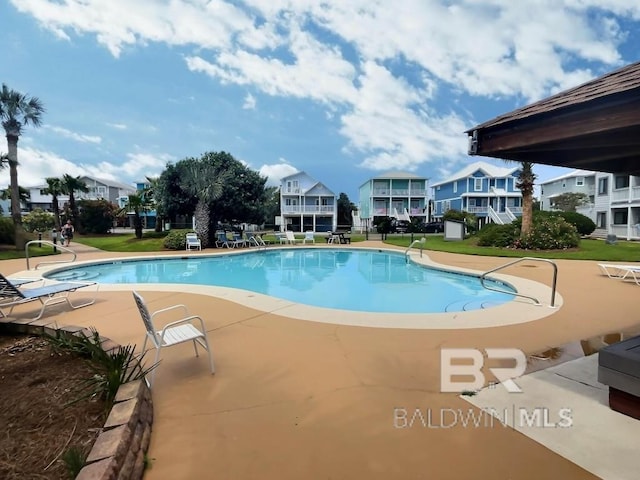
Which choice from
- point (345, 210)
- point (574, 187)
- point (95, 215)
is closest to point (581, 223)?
point (574, 187)

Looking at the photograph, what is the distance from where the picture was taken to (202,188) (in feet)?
66.5

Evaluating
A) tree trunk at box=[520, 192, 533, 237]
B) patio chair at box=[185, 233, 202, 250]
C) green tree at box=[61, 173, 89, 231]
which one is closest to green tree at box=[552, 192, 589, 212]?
tree trunk at box=[520, 192, 533, 237]

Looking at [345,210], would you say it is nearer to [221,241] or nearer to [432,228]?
[432,228]

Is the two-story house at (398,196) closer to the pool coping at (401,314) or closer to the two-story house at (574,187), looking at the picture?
the two-story house at (574,187)

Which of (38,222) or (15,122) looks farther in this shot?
(38,222)

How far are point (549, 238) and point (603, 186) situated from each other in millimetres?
15863

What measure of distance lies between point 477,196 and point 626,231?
1734cm

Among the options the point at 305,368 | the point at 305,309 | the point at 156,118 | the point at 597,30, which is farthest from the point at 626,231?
the point at 156,118

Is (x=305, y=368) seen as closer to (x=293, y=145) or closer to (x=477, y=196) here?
(x=477, y=196)

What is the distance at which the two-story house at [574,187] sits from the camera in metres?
32.3

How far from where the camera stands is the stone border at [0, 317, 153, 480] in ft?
6.51

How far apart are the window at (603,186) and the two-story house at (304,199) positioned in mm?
24548

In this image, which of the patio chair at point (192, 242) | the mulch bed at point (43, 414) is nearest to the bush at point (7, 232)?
the patio chair at point (192, 242)

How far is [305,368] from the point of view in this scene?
12.4 feet
